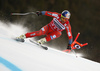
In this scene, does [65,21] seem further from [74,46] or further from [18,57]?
[18,57]

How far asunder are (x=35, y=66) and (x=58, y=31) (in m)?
2.01

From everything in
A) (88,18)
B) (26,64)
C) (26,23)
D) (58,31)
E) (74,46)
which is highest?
(88,18)

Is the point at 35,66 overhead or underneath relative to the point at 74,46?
underneath

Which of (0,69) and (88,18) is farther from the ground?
(88,18)

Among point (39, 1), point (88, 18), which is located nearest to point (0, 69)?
point (39, 1)

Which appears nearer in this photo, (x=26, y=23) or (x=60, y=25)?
(x=60, y=25)

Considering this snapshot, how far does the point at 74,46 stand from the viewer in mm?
4113

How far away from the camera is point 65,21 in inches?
119

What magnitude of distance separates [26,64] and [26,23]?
21.0 ft

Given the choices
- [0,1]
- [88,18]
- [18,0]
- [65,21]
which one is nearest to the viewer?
[65,21]

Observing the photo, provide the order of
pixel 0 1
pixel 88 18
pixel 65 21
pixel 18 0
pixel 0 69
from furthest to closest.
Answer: pixel 88 18, pixel 18 0, pixel 0 1, pixel 65 21, pixel 0 69

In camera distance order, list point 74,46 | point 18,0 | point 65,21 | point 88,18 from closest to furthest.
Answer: point 65,21 → point 74,46 → point 18,0 → point 88,18

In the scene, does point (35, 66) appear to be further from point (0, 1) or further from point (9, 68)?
point (0, 1)

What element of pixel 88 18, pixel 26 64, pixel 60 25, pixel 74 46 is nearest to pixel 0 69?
pixel 26 64
